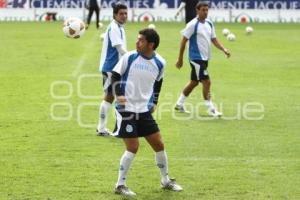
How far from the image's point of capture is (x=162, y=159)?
9742mm

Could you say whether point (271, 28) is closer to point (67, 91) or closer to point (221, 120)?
point (67, 91)

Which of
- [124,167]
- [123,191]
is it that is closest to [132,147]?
[124,167]

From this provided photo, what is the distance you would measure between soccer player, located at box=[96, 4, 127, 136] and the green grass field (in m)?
0.51

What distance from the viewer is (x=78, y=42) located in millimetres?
31438

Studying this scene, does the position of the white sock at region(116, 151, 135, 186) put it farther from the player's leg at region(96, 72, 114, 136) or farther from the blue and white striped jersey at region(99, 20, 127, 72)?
the player's leg at region(96, 72, 114, 136)

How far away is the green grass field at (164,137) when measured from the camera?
1000 centimetres

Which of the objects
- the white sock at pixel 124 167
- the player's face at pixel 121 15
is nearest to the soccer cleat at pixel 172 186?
the white sock at pixel 124 167

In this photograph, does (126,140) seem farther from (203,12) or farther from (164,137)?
(203,12)

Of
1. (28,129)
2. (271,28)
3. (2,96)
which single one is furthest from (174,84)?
(271,28)

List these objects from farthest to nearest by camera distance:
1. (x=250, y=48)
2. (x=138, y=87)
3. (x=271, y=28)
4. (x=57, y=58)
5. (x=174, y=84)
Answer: (x=271, y=28), (x=250, y=48), (x=57, y=58), (x=174, y=84), (x=138, y=87)

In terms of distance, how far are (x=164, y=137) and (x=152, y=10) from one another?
109ft

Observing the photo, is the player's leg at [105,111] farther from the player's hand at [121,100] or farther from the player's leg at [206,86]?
the player's hand at [121,100]

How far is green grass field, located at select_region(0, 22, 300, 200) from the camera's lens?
32.8 feet

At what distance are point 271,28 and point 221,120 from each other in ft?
85.4
